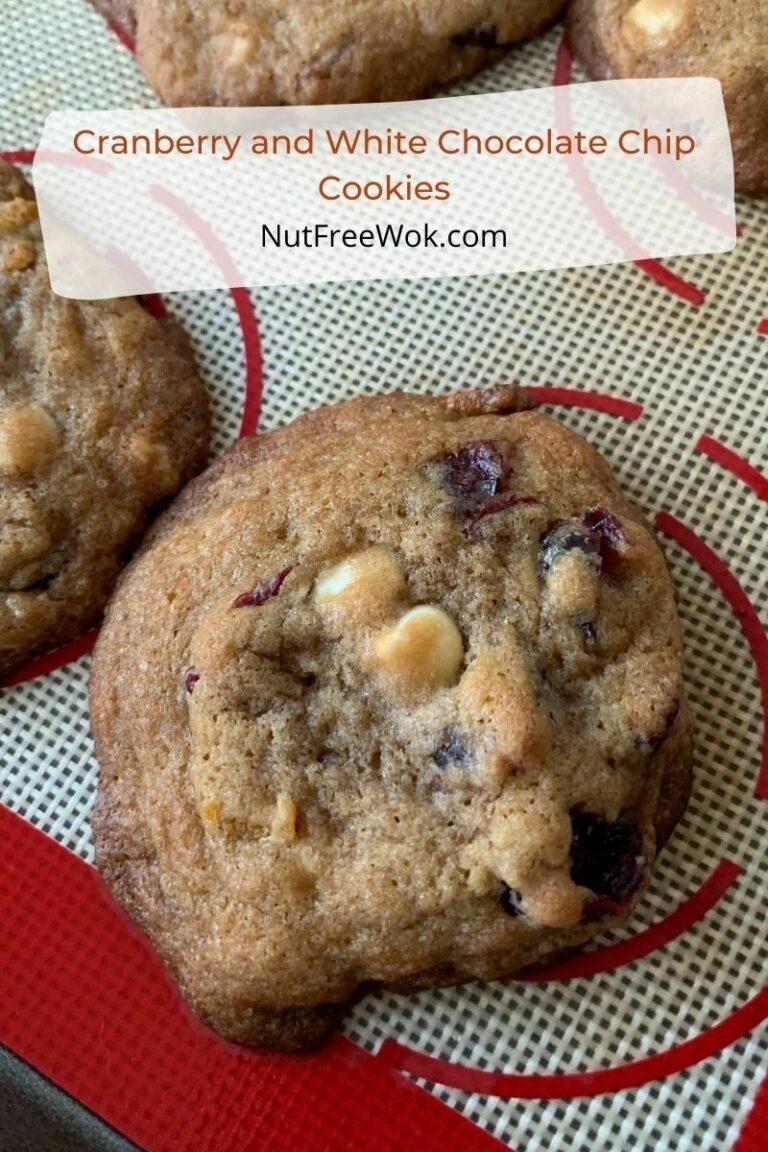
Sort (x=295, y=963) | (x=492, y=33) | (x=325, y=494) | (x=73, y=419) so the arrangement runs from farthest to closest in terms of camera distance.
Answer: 1. (x=492, y=33)
2. (x=73, y=419)
3. (x=325, y=494)
4. (x=295, y=963)

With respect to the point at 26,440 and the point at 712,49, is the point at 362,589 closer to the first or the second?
the point at 26,440

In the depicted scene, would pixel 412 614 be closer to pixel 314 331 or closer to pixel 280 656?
pixel 280 656

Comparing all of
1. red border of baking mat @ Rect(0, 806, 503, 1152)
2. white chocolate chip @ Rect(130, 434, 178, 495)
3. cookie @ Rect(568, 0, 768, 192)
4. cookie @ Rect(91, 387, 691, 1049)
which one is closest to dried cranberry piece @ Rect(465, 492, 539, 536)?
cookie @ Rect(91, 387, 691, 1049)

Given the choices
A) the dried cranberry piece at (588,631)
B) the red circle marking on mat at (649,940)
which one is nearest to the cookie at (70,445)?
the dried cranberry piece at (588,631)

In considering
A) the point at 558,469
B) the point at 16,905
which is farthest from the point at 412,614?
the point at 16,905

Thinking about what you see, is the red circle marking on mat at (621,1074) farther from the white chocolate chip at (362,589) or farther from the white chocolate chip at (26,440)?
the white chocolate chip at (26,440)

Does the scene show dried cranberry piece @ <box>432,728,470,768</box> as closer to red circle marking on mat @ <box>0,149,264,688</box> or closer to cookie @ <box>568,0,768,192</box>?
red circle marking on mat @ <box>0,149,264,688</box>
